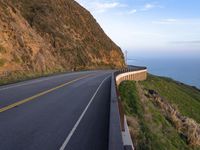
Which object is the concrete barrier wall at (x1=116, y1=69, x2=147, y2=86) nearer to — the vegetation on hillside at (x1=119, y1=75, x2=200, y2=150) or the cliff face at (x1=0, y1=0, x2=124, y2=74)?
the cliff face at (x1=0, y1=0, x2=124, y2=74)

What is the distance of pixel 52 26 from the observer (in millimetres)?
71250

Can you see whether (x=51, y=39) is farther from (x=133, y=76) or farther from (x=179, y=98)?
(x=179, y=98)

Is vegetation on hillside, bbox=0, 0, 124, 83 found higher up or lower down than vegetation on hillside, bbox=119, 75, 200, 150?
higher up

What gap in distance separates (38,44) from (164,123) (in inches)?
1301

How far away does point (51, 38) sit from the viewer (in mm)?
67750

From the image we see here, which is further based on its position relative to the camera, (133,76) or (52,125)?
(133,76)

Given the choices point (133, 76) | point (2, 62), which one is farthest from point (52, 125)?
point (133, 76)

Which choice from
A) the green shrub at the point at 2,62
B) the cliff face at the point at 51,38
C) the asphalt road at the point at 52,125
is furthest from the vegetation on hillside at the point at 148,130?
the cliff face at the point at 51,38

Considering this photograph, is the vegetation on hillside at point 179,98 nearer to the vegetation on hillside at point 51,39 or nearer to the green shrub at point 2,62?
the vegetation on hillside at point 51,39

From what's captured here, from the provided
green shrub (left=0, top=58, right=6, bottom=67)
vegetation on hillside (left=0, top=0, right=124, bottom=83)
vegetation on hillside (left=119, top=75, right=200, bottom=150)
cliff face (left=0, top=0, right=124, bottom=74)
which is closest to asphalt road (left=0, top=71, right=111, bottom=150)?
vegetation on hillside (left=119, top=75, right=200, bottom=150)

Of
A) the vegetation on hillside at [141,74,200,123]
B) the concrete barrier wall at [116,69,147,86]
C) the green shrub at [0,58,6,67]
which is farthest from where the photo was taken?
the vegetation on hillside at [141,74,200,123]

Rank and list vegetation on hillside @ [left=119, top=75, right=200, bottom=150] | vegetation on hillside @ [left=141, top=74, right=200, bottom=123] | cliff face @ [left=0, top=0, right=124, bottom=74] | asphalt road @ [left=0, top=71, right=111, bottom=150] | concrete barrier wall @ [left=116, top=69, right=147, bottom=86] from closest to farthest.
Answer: asphalt road @ [left=0, top=71, right=111, bottom=150], vegetation on hillside @ [left=119, top=75, right=200, bottom=150], concrete barrier wall @ [left=116, top=69, right=147, bottom=86], cliff face @ [left=0, top=0, right=124, bottom=74], vegetation on hillside @ [left=141, top=74, right=200, bottom=123]

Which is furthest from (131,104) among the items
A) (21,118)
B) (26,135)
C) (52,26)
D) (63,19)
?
(63,19)

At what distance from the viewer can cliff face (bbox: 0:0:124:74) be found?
44.2m
